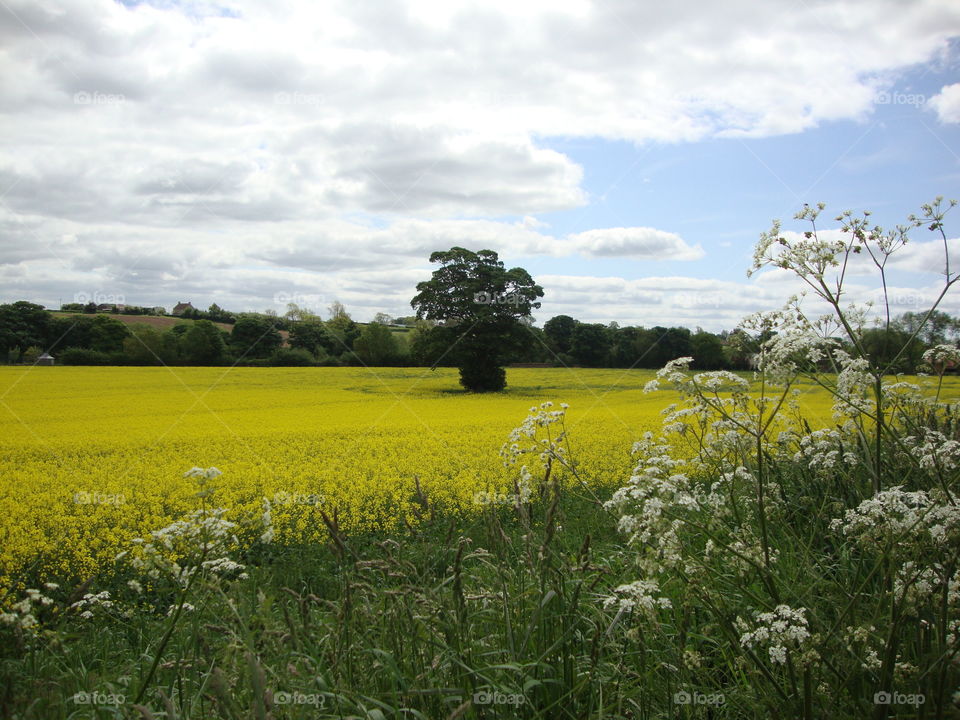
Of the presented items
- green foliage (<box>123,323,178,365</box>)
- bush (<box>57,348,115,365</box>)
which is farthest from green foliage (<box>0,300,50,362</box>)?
green foliage (<box>123,323,178,365</box>)

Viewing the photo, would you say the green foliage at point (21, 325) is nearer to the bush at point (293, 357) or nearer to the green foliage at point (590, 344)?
the bush at point (293, 357)

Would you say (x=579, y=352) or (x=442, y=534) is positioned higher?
(x=579, y=352)

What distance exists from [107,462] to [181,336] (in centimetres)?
1326

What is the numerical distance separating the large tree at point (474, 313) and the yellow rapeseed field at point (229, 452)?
15.5ft

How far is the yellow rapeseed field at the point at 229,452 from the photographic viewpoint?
6922mm

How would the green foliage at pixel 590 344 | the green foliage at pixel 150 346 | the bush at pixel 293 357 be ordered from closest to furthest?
the green foliage at pixel 150 346 → the bush at pixel 293 357 → the green foliage at pixel 590 344

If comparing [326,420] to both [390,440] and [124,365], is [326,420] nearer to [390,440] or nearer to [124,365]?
[390,440]

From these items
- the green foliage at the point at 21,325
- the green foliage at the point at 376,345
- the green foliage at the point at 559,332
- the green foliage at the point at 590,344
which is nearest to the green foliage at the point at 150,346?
the green foliage at the point at 21,325

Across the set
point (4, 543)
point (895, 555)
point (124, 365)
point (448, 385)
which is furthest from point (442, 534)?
point (448, 385)

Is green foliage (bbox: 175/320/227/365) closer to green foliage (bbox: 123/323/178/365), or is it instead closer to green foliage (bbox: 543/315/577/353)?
green foliage (bbox: 123/323/178/365)

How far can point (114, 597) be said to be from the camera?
5703 millimetres

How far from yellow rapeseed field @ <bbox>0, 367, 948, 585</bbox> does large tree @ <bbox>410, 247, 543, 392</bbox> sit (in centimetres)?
471

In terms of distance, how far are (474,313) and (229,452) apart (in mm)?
17084

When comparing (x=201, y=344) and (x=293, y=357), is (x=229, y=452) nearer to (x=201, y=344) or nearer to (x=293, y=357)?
(x=201, y=344)
